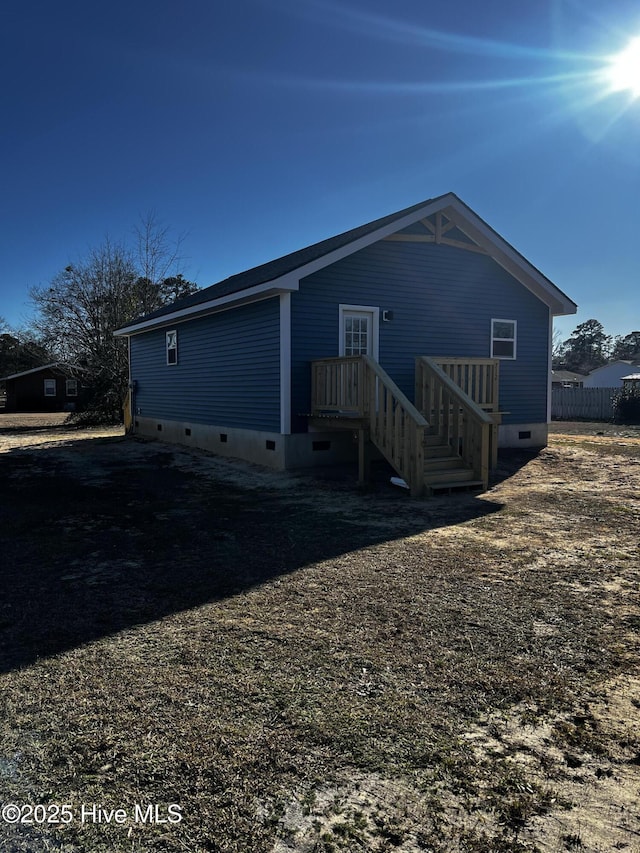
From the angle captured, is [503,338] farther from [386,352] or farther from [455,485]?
[455,485]

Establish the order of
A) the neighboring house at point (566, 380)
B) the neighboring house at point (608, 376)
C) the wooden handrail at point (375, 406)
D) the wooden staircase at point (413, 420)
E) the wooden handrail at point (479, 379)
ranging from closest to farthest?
the wooden handrail at point (375, 406) < the wooden staircase at point (413, 420) < the wooden handrail at point (479, 379) < the neighboring house at point (566, 380) < the neighboring house at point (608, 376)

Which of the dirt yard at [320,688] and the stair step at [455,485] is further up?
the stair step at [455,485]

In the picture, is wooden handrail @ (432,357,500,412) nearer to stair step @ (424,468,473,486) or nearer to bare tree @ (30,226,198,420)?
stair step @ (424,468,473,486)

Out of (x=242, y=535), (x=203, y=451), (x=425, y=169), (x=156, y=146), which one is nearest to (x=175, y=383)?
(x=203, y=451)

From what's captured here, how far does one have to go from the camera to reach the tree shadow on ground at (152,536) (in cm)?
355

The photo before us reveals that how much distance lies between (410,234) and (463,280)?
5.75 ft

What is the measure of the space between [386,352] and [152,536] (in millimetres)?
6899

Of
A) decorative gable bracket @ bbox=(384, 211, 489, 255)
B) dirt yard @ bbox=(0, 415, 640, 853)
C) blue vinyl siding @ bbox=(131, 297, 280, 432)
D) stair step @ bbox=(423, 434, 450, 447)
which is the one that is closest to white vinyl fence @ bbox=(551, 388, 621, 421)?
decorative gable bracket @ bbox=(384, 211, 489, 255)

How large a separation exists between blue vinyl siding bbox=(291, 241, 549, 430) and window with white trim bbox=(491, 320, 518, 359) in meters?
0.15

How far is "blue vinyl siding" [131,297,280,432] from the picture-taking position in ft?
34.0

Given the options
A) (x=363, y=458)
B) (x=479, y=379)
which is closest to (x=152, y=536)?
(x=363, y=458)

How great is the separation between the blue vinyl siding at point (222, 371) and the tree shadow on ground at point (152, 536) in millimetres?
2018

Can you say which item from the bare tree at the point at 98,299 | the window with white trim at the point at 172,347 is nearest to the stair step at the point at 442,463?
the window with white trim at the point at 172,347

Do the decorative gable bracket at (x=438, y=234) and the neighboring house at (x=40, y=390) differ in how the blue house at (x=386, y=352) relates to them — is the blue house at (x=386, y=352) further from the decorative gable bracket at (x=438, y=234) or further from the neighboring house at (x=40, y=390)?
the neighboring house at (x=40, y=390)
